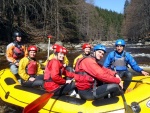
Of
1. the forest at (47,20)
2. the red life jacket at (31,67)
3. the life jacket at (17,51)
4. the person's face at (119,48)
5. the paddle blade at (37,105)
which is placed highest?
the forest at (47,20)

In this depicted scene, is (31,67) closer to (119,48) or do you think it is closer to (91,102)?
(119,48)

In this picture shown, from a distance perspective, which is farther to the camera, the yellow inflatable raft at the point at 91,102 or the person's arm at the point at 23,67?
the person's arm at the point at 23,67

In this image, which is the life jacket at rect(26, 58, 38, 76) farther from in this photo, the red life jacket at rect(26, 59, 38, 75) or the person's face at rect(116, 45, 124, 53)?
the person's face at rect(116, 45, 124, 53)

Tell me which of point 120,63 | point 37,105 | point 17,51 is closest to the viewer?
point 37,105

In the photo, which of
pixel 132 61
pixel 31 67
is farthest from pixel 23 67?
pixel 132 61

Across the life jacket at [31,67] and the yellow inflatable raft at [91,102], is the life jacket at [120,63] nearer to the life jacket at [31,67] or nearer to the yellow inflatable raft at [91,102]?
the yellow inflatable raft at [91,102]

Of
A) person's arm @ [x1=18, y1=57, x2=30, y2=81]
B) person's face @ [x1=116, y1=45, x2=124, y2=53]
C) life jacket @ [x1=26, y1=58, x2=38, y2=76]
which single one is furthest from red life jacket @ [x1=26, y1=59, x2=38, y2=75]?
person's face @ [x1=116, y1=45, x2=124, y2=53]

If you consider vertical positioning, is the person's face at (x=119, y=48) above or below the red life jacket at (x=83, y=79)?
above

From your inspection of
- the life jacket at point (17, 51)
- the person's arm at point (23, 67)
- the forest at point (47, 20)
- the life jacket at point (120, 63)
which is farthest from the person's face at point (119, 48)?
the forest at point (47, 20)

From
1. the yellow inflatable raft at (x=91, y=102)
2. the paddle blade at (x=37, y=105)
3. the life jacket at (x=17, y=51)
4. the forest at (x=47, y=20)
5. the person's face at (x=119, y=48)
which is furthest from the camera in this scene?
the forest at (x=47, y=20)

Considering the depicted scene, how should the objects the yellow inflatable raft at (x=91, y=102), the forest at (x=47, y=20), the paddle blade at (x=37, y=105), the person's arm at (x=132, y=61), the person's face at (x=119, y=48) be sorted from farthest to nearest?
the forest at (x=47, y=20) → the person's arm at (x=132, y=61) → the person's face at (x=119, y=48) → the paddle blade at (x=37, y=105) → the yellow inflatable raft at (x=91, y=102)

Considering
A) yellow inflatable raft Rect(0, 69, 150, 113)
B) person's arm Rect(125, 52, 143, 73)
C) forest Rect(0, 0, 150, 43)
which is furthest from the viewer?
forest Rect(0, 0, 150, 43)

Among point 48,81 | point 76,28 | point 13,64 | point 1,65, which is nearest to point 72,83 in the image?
point 48,81

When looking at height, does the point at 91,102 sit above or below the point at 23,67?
below
